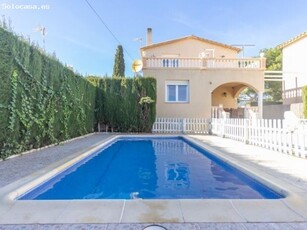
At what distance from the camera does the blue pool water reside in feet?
15.2

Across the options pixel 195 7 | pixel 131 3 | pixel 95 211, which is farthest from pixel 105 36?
pixel 95 211

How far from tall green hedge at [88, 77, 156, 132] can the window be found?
5.99 feet

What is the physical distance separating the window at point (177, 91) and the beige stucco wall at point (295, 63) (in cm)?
955

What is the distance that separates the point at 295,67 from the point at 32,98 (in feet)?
73.9

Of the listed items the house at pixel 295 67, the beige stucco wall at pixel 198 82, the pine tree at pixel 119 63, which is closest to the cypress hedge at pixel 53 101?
the beige stucco wall at pixel 198 82

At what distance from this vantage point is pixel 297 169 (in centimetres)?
571

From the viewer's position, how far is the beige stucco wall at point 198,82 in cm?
1814

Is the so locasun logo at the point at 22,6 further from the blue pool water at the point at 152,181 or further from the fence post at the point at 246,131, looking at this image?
the fence post at the point at 246,131

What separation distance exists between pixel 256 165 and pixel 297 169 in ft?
2.89

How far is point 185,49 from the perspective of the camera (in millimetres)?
22156

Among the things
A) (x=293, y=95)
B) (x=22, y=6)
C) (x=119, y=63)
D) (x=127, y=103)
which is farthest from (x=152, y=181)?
(x=119, y=63)

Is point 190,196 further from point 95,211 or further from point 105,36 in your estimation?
point 105,36

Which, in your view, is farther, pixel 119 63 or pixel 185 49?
pixel 119 63

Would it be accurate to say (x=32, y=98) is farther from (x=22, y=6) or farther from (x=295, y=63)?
(x=295, y=63)
